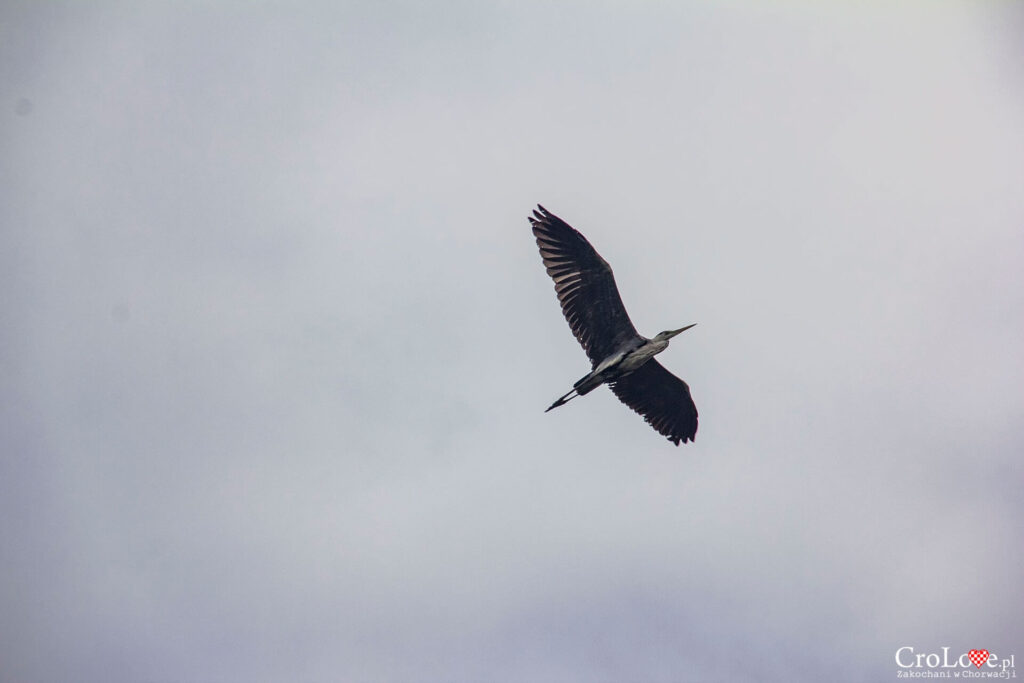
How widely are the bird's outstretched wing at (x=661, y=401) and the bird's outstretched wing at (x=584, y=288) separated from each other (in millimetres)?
1531

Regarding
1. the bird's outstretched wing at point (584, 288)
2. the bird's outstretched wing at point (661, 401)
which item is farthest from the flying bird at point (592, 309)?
the bird's outstretched wing at point (661, 401)

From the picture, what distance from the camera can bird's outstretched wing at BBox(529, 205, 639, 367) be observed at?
970 inches

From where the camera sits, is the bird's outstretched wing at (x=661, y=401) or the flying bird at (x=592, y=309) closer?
the flying bird at (x=592, y=309)

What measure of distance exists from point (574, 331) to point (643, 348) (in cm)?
179

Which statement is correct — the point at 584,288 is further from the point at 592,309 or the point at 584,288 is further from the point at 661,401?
the point at 661,401

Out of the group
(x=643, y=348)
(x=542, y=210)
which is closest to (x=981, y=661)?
(x=643, y=348)

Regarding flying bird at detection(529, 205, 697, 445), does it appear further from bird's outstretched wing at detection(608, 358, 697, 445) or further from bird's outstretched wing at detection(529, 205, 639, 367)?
bird's outstretched wing at detection(608, 358, 697, 445)

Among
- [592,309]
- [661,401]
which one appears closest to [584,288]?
[592,309]

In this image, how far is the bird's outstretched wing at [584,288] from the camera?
970 inches

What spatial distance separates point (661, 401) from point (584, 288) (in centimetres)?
402

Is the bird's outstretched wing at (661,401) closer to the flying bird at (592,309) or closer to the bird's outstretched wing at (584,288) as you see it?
the flying bird at (592,309)

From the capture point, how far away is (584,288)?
2481 cm

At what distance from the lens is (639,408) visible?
1056 inches

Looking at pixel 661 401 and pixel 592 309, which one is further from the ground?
pixel 592 309
